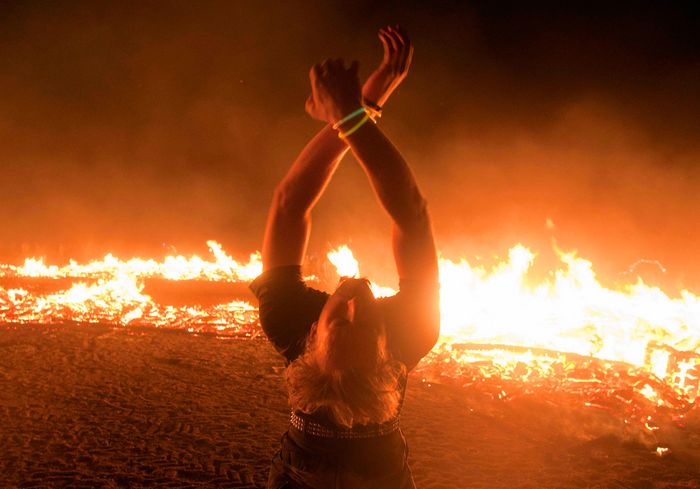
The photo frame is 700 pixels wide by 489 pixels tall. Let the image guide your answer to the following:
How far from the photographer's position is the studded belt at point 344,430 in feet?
5.02

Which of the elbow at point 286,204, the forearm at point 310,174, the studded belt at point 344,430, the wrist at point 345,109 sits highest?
the wrist at point 345,109

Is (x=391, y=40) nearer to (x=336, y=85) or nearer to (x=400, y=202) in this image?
(x=336, y=85)

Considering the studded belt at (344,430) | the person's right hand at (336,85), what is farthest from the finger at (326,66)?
the studded belt at (344,430)

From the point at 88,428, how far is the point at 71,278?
16.0 m

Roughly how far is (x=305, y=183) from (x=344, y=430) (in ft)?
2.42

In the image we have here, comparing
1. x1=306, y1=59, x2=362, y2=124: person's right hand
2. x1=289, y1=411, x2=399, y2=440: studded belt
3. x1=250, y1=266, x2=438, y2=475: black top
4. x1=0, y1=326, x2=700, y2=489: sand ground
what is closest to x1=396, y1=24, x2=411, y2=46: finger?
x1=306, y1=59, x2=362, y2=124: person's right hand

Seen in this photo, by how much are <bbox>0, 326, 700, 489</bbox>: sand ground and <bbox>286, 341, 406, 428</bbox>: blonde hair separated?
13.2 ft

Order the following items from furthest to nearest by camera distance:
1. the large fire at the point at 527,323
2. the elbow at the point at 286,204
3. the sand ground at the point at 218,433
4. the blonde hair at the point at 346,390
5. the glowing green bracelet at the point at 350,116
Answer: the large fire at the point at 527,323 → the sand ground at the point at 218,433 → the elbow at the point at 286,204 → the blonde hair at the point at 346,390 → the glowing green bracelet at the point at 350,116

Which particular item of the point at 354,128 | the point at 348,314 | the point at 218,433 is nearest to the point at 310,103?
the point at 354,128

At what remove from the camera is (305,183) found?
1564mm

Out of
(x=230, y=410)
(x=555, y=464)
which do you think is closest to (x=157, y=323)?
(x=230, y=410)

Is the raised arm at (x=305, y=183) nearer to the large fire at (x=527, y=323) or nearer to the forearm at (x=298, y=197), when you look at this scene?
the forearm at (x=298, y=197)

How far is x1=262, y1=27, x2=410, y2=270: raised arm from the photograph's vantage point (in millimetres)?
1549

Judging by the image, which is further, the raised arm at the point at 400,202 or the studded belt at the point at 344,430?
the studded belt at the point at 344,430
